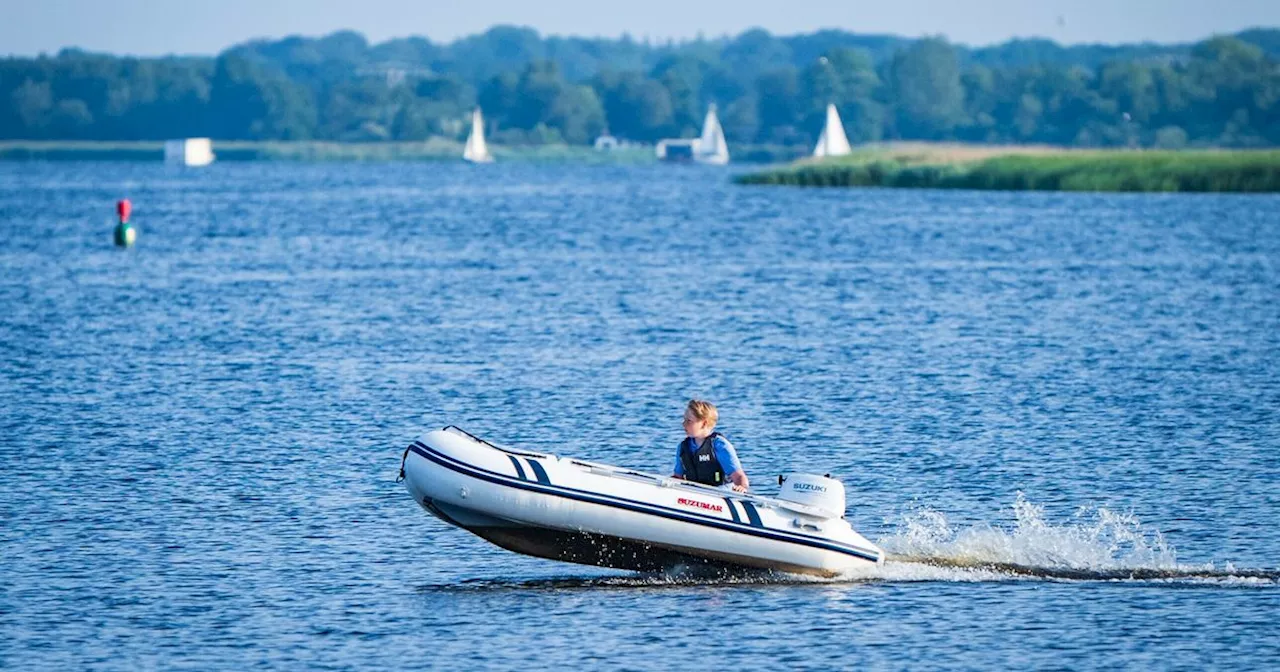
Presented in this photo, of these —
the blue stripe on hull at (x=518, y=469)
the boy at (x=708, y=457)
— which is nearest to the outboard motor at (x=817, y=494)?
the boy at (x=708, y=457)

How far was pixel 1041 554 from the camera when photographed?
18781 mm

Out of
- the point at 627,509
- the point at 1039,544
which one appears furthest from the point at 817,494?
the point at 1039,544

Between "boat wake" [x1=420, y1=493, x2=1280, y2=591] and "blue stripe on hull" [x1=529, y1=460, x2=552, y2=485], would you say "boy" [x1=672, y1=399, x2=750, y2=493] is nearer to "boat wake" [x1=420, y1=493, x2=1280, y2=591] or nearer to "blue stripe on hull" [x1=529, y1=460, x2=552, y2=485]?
"boat wake" [x1=420, y1=493, x2=1280, y2=591]

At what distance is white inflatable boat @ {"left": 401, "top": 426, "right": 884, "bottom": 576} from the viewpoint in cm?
1744

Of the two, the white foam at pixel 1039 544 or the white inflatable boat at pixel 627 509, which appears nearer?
the white inflatable boat at pixel 627 509

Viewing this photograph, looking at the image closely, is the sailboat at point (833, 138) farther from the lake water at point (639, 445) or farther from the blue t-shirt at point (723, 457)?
the blue t-shirt at point (723, 457)

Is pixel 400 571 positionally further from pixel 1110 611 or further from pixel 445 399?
pixel 445 399

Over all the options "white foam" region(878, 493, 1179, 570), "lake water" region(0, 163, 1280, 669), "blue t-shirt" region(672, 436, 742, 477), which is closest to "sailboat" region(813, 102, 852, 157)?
"lake water" region(0, 163, 1280, 669)

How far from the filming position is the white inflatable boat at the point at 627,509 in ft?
57.2

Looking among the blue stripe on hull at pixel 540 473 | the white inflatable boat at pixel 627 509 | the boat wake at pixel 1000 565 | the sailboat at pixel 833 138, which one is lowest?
the sailboat at pixel 833 138

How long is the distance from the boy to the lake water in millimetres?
919

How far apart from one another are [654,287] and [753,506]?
34.5m

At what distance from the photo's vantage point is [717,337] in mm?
38906

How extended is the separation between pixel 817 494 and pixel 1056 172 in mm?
86440
